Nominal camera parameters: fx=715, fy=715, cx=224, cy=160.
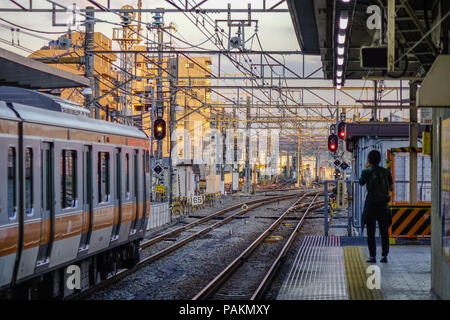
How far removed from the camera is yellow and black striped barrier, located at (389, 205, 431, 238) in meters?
14.7

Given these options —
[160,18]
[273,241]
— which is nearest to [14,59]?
[160,18]

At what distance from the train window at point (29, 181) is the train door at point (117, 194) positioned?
354 centimetres

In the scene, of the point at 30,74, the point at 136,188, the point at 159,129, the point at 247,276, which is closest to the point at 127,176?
the point at 136,188

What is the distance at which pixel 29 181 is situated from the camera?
880cm

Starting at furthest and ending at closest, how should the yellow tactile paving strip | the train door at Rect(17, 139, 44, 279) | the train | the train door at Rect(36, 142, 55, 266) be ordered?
1. the yellow tactile paving strip
2. the train door at Rect(36, 142, 55, 266)
3. the train door at Rect(17, 139, 44, 279)
4. the train

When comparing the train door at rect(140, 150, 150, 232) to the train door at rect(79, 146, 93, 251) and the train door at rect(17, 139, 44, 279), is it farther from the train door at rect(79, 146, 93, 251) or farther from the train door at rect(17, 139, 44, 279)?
the train door at rect(17, 139, 44, 279)

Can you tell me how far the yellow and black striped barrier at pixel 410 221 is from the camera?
14.7 m

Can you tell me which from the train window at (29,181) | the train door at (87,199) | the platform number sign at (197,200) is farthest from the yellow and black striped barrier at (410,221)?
the platform number sign at (197,200)

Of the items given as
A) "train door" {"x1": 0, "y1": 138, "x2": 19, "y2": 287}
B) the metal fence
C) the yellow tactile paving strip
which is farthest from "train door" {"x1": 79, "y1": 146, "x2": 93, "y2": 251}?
the metal fence

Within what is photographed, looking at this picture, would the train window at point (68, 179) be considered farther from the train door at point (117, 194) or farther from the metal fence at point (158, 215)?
the metal fence at point (158, 215)

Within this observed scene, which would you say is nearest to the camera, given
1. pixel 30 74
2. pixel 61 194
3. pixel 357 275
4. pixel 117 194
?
pixel 61 194

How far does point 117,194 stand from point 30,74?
9.10ft

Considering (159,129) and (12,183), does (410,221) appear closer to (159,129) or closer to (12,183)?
(12,183)

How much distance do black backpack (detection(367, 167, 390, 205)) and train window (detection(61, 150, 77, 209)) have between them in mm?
4620
